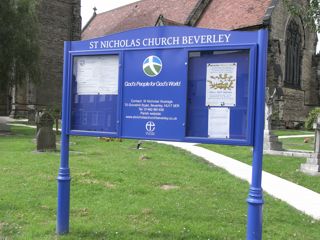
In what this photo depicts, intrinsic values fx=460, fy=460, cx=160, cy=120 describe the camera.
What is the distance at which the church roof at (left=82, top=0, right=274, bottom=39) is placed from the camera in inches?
1282

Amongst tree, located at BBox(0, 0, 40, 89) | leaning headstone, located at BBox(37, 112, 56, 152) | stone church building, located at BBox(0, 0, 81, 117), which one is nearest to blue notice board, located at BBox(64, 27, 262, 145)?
leaning headstone, located at BBox(37, 112, 56, 152)

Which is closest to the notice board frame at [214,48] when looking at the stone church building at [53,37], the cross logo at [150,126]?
the cross logo at [150,126]

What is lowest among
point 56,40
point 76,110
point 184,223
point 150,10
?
point 184,223

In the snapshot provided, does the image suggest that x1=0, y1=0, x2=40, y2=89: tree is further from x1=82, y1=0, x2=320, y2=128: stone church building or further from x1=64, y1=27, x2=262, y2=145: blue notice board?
x1=64, y1=27, x2=262, y2=145: blue notice board

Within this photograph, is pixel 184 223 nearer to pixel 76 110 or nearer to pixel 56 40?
pixel 76 110

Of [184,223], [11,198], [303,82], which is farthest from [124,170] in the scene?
[303,82]

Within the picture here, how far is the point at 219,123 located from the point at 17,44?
57.5 feet

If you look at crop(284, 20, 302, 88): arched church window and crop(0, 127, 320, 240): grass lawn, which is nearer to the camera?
crop(0, 127, 320, 240): grass lawn

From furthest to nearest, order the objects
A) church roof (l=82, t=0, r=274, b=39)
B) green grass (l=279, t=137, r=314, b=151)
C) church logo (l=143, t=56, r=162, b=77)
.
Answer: church roof (l=82, t=0, r=274, b=39)
green grass (l=279, t=137, r=314, b=151)
church logo (l=143, t=56, r=162, b=77)

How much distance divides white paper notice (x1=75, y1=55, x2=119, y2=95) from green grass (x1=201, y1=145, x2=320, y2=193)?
5164 millimetres

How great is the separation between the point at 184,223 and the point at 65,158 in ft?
5.62

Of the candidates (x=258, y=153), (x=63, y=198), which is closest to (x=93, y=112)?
(x=63, y=198)

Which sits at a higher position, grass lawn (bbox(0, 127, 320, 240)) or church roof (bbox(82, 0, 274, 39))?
church roof (bbox(82, 0, 274, 39))

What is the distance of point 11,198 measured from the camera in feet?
23.0
